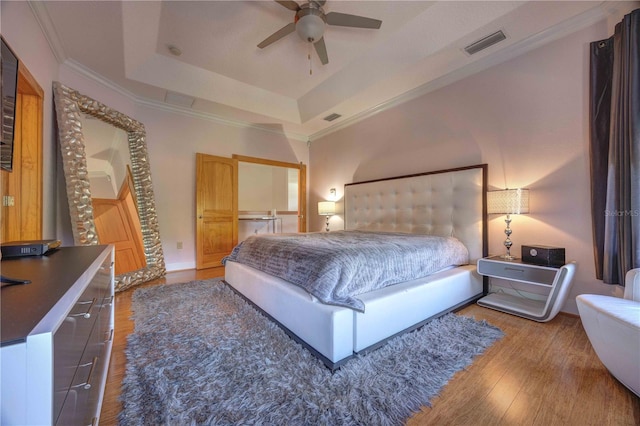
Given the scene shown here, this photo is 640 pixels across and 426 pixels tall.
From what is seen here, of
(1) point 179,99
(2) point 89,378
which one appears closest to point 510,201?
(2) point 89,378

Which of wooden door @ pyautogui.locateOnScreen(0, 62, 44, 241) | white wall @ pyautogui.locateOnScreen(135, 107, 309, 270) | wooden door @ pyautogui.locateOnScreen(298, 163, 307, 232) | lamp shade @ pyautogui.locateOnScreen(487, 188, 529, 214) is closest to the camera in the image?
wooden door @ pyautogui.locateOnScreen(0, 62, 44, 241)

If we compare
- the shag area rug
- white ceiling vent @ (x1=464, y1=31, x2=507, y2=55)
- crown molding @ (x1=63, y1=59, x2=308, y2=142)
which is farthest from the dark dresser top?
white ceiling vent @ (x1=464, y1=31, x2=507, y2=55)

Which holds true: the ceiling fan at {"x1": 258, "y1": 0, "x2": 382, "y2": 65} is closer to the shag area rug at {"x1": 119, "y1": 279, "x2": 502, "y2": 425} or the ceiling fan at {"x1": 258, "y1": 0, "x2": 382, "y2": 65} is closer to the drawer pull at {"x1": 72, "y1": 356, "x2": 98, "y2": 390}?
the shag area rug at {"x1": 119, "y1": 279, "x2": 502, "y2": 425}

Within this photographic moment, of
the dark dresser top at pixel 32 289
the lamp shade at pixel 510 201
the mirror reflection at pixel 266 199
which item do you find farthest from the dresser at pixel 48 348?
the mirror reflection at pixel 266 199

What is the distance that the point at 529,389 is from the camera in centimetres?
135

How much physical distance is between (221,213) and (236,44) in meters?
2.53

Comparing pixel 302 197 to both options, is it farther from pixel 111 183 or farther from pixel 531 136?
pixel 531 136

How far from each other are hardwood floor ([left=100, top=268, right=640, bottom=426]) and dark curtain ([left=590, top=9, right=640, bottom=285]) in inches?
27.6

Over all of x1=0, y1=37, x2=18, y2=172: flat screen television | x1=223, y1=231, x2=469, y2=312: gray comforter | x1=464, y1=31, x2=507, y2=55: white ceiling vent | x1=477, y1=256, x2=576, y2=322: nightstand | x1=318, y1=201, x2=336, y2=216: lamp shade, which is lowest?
x1=477, y1=256, x2=576, y2=322: nightstand

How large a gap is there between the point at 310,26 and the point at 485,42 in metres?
1.77

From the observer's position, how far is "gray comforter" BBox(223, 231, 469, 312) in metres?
1.65

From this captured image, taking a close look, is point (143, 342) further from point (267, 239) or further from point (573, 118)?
point (573, 118)

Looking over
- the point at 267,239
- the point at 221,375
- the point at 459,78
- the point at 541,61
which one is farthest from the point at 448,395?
the point at 459,78

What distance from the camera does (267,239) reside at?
2.53 m
